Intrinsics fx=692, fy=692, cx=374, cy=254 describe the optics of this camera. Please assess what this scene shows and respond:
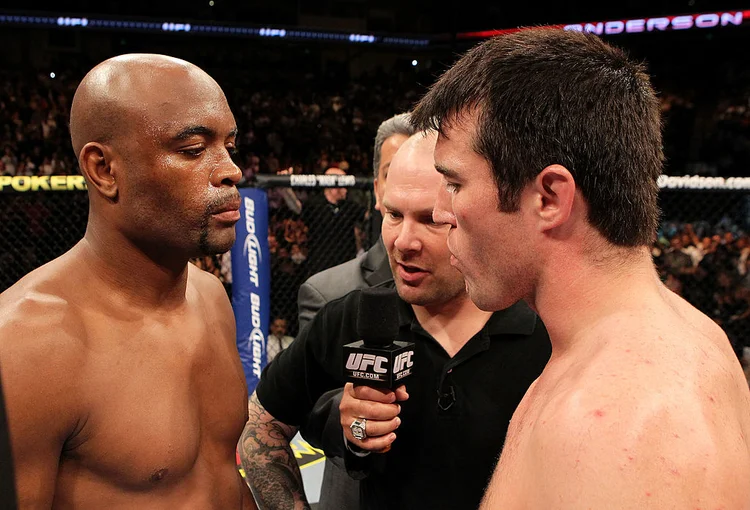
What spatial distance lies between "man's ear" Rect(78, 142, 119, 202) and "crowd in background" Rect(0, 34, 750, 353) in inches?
96.5

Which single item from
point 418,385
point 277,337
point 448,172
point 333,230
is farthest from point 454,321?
point 277,337

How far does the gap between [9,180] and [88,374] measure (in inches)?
85.9

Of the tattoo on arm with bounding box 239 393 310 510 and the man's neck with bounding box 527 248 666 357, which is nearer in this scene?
the man's neck with bounding box 527 248 666 357

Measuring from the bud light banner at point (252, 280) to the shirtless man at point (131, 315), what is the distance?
2.08 m

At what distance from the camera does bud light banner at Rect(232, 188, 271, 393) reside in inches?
135


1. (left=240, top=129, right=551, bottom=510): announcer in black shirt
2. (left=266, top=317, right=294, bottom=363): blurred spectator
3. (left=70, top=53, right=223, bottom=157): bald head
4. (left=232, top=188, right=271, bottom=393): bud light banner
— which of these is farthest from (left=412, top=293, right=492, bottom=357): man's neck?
(left=266, top=317, right=294, bottom=363): blurred spectator

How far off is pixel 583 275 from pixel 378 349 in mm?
369

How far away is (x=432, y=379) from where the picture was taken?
134cm

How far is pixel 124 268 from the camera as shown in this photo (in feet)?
4.11

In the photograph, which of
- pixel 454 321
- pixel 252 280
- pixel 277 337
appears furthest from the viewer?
pixel 277 337

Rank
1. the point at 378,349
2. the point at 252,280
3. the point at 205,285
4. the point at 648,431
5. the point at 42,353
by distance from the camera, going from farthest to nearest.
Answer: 1. the point at 252,280
2. the point at 205,285
3. the point at 378,349
4. the point at 42,353
5. the point at 648,431

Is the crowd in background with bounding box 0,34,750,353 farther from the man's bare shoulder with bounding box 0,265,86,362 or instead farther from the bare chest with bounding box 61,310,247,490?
the man's bare shoulder with bounding box 0,265,86,362

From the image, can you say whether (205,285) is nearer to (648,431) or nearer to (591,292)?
(591,292)

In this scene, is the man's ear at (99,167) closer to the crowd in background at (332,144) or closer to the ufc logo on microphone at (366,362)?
the ufc logo on microphone at (366,362)
